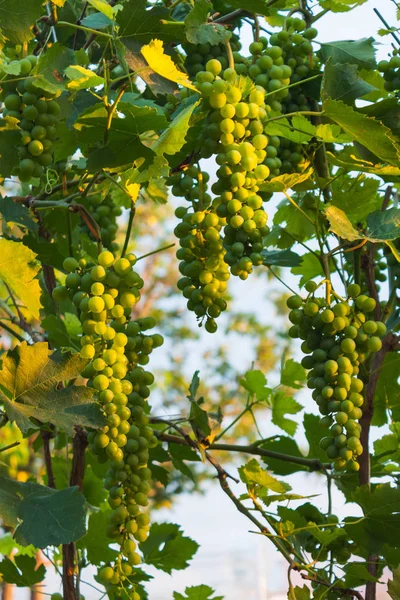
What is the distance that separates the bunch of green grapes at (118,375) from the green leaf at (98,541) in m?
0.21

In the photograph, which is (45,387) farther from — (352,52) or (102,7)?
(352,52)

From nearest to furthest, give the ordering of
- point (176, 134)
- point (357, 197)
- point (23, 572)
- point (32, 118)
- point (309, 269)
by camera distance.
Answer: point (176, 134) → point (32, 118) → point (357, 197) → point (23, 572) → point (309, 269)

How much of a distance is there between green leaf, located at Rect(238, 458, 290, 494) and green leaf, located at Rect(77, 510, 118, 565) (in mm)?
286

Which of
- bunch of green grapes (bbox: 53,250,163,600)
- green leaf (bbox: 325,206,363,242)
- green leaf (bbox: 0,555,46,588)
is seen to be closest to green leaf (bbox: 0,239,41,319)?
bunch of green grapes (bbox: 53,250,163,600)

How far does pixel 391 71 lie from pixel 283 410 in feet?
1.55

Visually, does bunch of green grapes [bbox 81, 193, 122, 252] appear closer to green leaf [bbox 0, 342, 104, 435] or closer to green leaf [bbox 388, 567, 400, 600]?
green leaf [bbox 0, 342, 104, 435]

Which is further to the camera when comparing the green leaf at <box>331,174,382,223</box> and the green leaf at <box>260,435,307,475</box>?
the green leaf at <box>260,435,307,475</box>

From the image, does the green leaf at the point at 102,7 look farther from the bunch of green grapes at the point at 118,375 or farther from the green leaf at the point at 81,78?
the bunch of green grapes at the point at 118,375

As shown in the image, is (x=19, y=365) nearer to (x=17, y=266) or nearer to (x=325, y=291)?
(x=17, y=266)

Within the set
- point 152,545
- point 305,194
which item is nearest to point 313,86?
point 305,194

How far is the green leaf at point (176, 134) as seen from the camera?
2.04 feet

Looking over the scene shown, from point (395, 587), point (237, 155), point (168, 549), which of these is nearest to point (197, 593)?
point (168, 549)

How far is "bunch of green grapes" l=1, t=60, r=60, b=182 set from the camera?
75cm

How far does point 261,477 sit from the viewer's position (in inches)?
29.7
